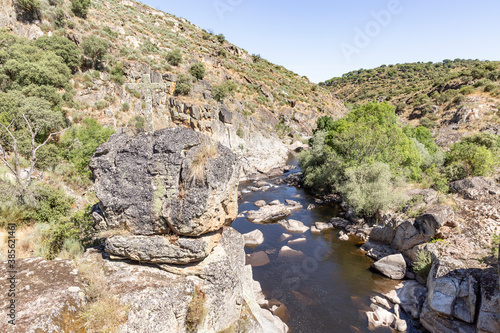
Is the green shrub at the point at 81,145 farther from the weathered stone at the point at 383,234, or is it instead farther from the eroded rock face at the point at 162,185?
the weathered stone at the point at 383,234

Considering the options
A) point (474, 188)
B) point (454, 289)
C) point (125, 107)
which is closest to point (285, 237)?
point (454, 289)

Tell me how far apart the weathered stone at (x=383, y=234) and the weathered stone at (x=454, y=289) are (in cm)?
575

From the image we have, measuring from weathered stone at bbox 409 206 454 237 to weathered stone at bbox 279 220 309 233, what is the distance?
27.9ft

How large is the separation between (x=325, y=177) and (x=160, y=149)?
79.3 feet

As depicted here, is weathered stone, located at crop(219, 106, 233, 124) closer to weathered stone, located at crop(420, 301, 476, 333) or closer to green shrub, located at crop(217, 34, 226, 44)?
weathered stone, located at crop(420, 301, 476, 333)

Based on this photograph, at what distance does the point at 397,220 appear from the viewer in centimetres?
1694

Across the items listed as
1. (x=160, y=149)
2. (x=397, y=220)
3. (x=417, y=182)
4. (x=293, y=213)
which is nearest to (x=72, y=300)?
(x=160, y=149)

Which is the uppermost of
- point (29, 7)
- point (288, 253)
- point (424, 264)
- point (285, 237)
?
point (29, 7)

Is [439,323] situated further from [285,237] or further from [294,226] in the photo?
[294,226]

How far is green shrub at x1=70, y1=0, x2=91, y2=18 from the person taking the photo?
37.7m

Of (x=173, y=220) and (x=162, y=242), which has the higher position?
(x=173, y=220)

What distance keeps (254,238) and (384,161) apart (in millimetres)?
14648

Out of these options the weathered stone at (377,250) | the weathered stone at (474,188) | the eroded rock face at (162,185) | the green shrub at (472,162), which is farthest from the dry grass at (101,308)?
the green shrub at (472,162)

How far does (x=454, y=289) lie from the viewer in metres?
9.98
